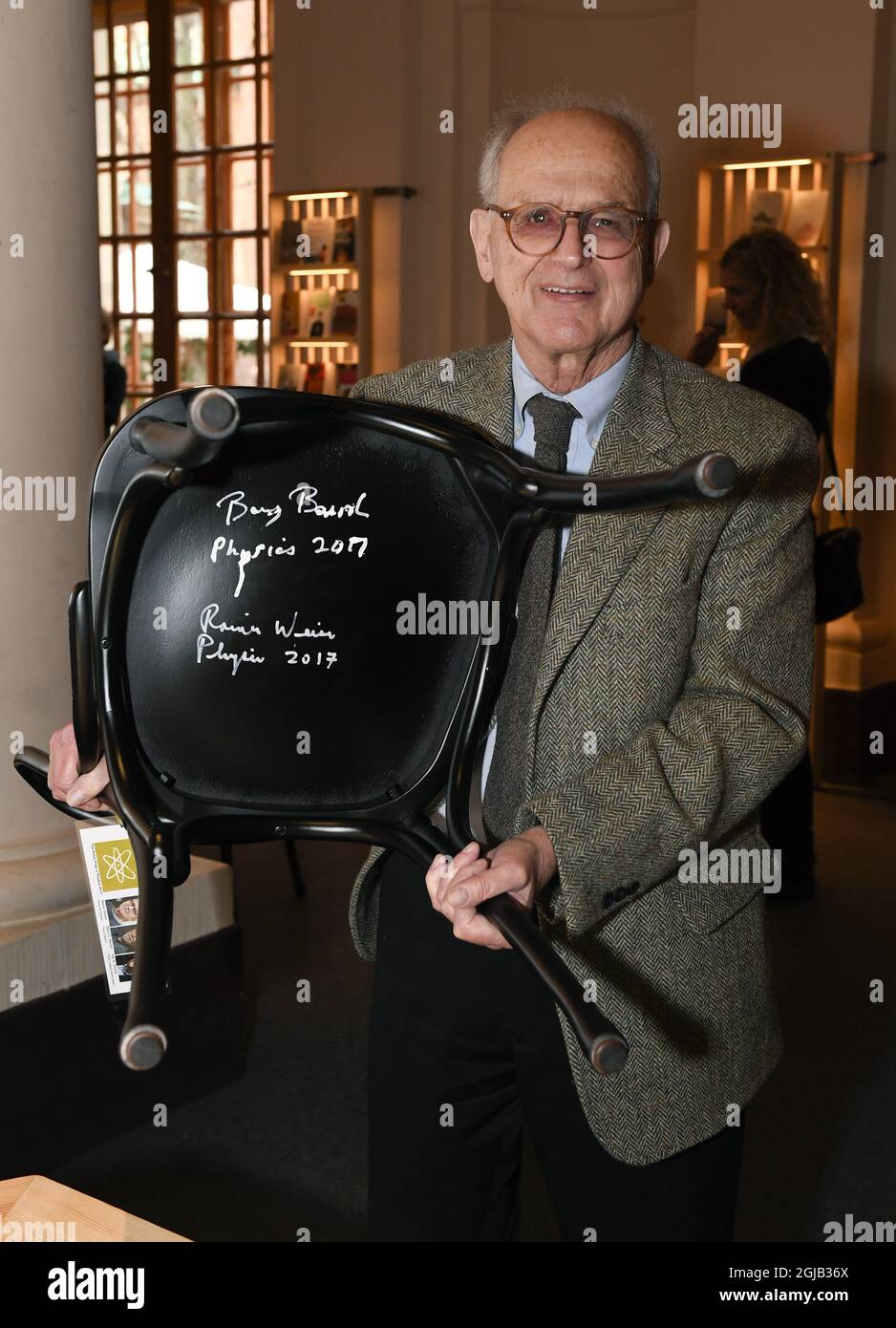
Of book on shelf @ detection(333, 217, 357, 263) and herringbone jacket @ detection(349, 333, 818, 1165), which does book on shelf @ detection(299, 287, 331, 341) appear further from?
herringbone jacket @ detection(349, 333, 818, 1165)

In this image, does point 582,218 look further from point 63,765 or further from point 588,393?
point 63,765

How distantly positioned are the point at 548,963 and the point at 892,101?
543cm

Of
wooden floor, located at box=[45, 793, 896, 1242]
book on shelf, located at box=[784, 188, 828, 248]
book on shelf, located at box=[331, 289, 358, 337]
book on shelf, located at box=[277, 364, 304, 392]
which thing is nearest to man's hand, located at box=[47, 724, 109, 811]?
wooden floor, located at box=[45, 793, 896, 1242]

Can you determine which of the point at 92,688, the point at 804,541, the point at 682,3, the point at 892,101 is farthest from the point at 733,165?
the point at 92,688

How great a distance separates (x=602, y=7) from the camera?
6.66 meters

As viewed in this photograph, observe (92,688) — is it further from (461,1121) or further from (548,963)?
(461,1121)

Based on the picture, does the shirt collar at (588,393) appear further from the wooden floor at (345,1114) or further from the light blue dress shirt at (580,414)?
the wooden floor at (345,1114)

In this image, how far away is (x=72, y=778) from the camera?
1.05 metres

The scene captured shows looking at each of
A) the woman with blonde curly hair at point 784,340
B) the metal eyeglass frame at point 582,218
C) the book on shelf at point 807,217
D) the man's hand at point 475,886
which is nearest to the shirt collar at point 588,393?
the metal eyeglass frame at point 582,218

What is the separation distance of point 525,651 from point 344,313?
6206 millimetres

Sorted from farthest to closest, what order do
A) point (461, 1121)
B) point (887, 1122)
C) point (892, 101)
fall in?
point (892, 101), point (887, 1122), point (461, 1121)

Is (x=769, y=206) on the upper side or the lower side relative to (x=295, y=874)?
upper

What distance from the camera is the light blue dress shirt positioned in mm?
1270

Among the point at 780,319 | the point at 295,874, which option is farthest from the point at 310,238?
the point at 295,874
